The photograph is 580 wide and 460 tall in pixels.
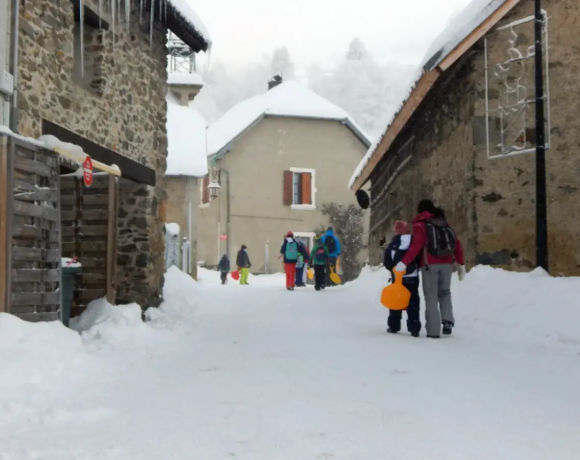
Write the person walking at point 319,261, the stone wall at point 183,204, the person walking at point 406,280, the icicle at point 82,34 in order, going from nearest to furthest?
the icicle at point 82,34, the person walking at point 406,280, the person walking at point 319,261, the stone wall at point 183,204

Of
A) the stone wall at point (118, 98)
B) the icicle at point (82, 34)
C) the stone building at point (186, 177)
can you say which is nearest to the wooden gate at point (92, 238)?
the stone wall at point (118, 98)

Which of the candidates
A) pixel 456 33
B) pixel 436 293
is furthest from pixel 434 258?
pixel 456 33

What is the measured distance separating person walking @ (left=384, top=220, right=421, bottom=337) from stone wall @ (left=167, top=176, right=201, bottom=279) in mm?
14266

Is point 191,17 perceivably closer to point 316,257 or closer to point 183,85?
point 316,257

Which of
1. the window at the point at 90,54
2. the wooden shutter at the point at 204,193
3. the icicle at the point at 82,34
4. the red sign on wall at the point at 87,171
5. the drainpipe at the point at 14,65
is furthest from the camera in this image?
the wooden shutter at the point at 204,193

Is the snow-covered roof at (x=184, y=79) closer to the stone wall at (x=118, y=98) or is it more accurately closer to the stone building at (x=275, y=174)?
the stone building at (x=275, y=174)

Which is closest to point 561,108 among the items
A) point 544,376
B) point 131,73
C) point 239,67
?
point 544,376

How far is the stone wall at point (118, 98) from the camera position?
6695 mm

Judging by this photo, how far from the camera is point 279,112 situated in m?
29.2

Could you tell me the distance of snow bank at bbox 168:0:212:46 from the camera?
9508mm

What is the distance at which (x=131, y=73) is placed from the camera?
30.7 ft

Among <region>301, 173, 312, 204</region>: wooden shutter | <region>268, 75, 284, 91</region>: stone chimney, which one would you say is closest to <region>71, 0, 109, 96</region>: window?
<region>301, 173, 312, 204</region>: wooden shutter

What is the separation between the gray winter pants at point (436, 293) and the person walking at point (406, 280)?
137mm

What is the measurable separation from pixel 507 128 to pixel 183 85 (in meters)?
18.5
